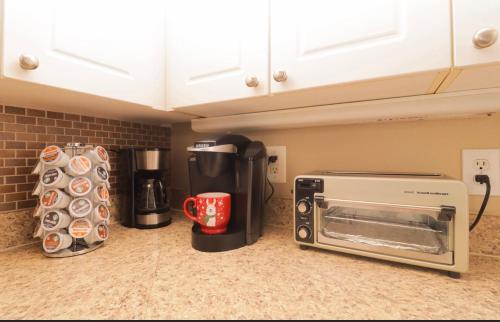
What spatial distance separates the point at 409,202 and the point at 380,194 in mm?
63

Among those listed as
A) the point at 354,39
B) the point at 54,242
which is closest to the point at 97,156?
the point at 54,242

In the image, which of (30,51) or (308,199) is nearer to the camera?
(30,51)

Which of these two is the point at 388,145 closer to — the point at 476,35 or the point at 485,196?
the point at 485,196

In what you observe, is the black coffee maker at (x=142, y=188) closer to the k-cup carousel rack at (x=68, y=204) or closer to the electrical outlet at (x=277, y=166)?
the k-cup carousel rack at (x=68, y=204)

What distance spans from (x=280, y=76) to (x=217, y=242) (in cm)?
49

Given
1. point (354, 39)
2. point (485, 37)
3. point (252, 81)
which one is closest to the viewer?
point (485, 37)

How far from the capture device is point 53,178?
2.20 feet

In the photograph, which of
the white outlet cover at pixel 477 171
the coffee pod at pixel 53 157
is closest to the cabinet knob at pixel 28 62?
the coffee pod at pixel 53 157

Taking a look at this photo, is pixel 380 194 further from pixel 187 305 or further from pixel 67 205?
pixel 67 205

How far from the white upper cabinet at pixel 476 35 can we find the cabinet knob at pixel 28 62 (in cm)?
85

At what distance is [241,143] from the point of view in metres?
0.82

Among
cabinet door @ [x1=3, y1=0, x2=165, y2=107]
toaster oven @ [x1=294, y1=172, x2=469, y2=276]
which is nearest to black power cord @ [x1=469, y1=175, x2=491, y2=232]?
toaster oven @ [x1=294, y1=172, x2=469, y2=276]

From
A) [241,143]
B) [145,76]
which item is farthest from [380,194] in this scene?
[145,76]

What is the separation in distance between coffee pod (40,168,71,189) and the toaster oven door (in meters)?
0.73
